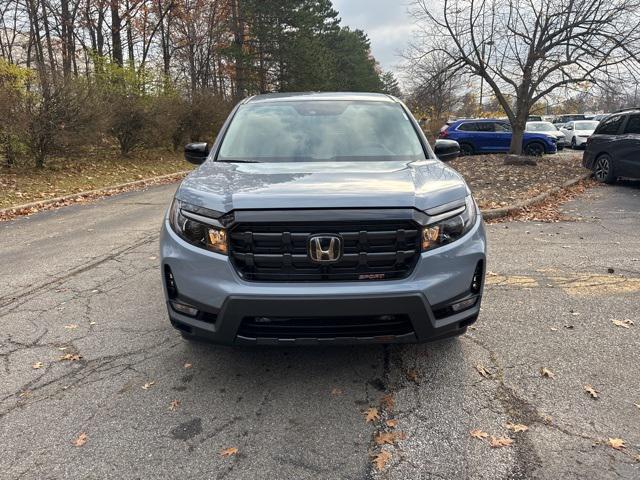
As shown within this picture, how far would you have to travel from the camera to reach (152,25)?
29.0 metres

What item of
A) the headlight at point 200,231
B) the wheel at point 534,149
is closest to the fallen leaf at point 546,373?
the headlight at point 200,231

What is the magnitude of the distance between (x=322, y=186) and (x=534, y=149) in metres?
19.6

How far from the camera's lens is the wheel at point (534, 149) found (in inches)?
789

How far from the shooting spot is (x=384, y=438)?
8.55 ft

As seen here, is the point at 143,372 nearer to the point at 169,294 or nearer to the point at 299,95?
the point at 169,294

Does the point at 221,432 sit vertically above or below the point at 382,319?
below

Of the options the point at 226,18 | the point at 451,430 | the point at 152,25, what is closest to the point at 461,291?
the point at 451,430

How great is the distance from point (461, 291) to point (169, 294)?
174cm

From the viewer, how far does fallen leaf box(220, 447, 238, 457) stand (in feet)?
8.17

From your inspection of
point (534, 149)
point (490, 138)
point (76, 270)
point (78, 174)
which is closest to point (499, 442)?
point (76, 270)

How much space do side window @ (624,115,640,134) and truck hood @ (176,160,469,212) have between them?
9.78 meters

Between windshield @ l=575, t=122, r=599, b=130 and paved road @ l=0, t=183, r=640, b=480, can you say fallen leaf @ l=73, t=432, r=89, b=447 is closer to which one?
paved road @ l=0, t=183, r=640, b=480

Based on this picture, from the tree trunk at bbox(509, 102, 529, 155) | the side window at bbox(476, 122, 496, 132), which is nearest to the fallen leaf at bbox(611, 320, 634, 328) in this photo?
the tree trunk at bbox(509, 102, 529, 155)

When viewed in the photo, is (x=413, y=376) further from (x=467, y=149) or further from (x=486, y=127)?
(x=486, y=127)
